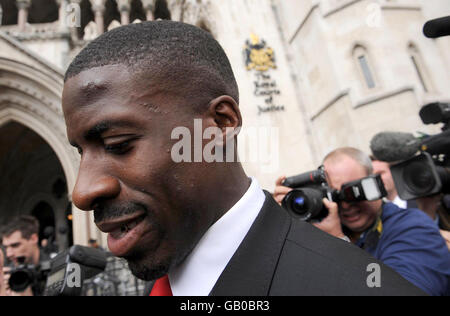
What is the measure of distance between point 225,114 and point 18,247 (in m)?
2.97

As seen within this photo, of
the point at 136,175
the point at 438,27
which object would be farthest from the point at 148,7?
the point at 136,175

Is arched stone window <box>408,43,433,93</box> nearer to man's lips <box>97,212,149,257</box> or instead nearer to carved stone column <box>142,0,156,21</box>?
carved stone column <box>142,0,156,21</box>

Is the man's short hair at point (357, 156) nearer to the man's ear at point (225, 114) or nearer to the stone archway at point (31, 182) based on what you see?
the man's ear at point (225, 114)

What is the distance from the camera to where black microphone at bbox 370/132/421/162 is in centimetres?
176

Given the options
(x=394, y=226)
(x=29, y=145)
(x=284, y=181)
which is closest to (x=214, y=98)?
(x=284, y=181)

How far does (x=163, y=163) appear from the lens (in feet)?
2.27

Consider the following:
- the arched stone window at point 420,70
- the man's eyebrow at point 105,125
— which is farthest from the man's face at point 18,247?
the arched stone window at point 420,70

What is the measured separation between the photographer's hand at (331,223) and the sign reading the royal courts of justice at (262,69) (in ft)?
24.9

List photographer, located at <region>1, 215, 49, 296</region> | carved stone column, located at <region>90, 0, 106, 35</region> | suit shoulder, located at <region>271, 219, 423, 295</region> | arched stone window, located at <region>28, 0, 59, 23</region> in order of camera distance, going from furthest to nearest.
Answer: arched stone window, located at <region>28, 0, 59, 23</region>
carved stone column, located at <region>90, 0, 106, 35</region>
photographer, located at <region>1, 215, 49, 296</region>
suit shoulder, located at <region>271, 219, 423, 295</region>

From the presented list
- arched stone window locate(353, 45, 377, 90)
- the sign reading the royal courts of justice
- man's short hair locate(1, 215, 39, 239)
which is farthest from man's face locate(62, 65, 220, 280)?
arched stone window locate(353, 45, 377, 90)

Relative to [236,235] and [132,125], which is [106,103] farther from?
[236,235]

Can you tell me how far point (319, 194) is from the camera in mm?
1495

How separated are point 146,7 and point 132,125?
11.8m

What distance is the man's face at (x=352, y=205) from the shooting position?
1699 mm
